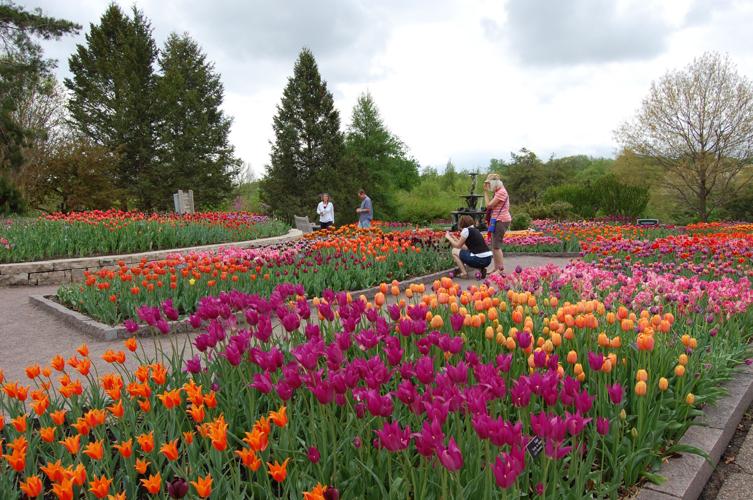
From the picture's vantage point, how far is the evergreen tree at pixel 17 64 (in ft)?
57.5

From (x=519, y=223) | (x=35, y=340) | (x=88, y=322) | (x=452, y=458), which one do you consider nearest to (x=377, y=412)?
(x=452, y=458)

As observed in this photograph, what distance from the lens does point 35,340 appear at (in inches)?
227

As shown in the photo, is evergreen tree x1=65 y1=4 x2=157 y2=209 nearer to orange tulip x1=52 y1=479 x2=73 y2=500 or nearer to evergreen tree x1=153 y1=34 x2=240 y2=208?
evergreen tree x1=153 y1=34 x2=240 y2=208

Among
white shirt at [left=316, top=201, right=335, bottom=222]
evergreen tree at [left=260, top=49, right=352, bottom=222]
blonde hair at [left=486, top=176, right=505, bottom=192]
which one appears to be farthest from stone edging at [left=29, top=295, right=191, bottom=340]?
evergreen tree at [left=260, top=49, right=352, bottom=222]

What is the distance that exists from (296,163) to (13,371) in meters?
27.0

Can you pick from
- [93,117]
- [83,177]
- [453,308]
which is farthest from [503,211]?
[93,117]

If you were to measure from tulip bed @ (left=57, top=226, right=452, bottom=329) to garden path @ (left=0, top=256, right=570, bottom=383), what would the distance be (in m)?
0.34

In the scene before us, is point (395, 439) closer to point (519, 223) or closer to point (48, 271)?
point (48, 271)

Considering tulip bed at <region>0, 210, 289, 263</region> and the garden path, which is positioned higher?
tulip bed at <region>0, 210, 289, 263</region>

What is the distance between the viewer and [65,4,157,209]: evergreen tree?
3173cm

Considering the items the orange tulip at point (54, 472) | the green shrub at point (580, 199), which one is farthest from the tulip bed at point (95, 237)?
the green shrub at point (580, 199)

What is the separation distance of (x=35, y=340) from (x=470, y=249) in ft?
20.9

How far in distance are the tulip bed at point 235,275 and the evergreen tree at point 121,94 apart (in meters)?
24.4

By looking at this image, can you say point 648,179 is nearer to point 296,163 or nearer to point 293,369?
point 296,163
